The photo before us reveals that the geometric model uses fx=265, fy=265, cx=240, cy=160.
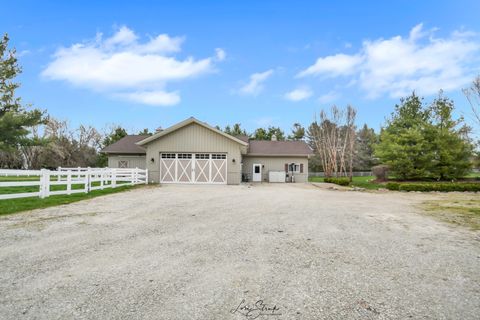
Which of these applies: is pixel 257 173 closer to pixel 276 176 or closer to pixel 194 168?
pixel 276 176

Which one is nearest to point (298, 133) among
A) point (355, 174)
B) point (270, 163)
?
point (355, 174)

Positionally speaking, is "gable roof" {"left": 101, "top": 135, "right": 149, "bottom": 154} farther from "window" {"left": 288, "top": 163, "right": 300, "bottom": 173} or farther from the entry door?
"window" {"left": 288, "top": 163, "right": 300, "bottom": 173}

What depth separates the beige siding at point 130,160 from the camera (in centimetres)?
2322

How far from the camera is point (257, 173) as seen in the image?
24094 millimetres

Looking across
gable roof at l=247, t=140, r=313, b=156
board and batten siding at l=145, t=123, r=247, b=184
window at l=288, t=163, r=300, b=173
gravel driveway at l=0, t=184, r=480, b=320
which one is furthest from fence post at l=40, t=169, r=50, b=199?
window at l=288, t=163, r=300, b=173

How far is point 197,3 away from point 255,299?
15.3 meters

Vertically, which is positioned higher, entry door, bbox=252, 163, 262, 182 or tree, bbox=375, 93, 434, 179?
tree, bbox=375, 93, 434, 179

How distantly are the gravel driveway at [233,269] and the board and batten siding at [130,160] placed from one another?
17.6 m

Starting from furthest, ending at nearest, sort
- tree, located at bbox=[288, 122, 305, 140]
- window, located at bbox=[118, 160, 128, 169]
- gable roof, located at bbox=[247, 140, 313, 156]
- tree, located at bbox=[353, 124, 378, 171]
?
tree, located at bbox=[288, 122, 305, 140] → tree, located at bbox=[353, 124, 378, 171] → gable roof, located at bbox=[247, 140, 313, 156] → window, located at bbox=[118, 160, 128, 169]

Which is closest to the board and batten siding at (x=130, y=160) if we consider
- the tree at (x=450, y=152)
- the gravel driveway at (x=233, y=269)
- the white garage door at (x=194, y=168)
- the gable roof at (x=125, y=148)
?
the gable roof at (x=125, y=148)

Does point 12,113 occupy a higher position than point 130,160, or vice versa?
point 12,113

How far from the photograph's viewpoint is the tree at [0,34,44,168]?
68.1ft

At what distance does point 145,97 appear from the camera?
29.1m

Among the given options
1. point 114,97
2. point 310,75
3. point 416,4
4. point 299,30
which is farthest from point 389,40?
point 114,97
